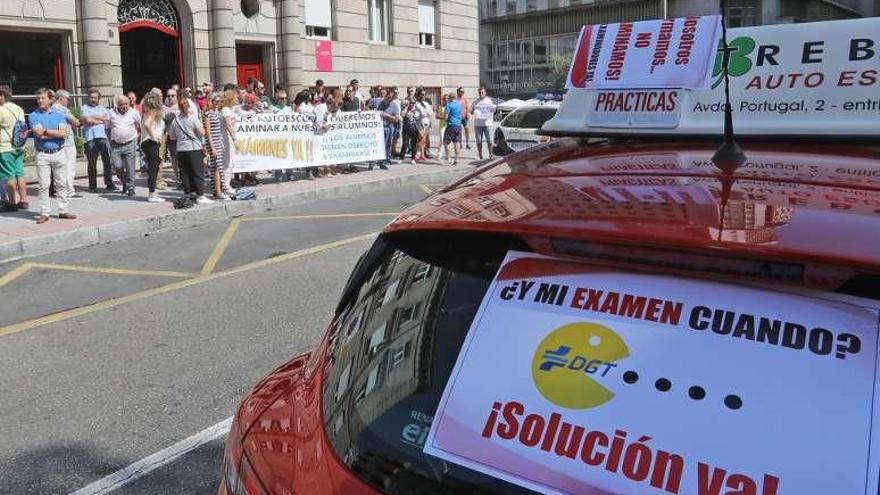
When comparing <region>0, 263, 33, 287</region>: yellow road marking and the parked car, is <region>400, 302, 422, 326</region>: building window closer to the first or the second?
<region>0, 263, 33, 287</region>: yellow road marking

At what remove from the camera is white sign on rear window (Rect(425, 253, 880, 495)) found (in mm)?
1192

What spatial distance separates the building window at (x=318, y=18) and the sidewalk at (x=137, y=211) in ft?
30.2

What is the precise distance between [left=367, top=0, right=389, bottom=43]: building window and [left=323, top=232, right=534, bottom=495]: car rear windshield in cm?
2530

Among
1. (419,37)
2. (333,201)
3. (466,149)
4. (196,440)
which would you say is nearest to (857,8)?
(419,37)

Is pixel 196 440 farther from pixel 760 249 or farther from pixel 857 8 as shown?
pixel 857 8

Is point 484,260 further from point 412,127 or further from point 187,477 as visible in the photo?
point 412,127

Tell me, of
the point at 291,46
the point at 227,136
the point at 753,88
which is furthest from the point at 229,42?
the point at 753,88

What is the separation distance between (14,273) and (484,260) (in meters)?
8.01

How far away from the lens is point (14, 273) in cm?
816

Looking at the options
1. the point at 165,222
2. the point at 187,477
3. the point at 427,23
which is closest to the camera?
the point at 187,477

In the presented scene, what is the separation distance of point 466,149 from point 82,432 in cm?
1941

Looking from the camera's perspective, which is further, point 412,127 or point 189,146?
point 412,127

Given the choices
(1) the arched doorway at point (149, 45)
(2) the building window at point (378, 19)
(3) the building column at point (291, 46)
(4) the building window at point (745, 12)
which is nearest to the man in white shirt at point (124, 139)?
(1) the arched doorway at point (149, 45)

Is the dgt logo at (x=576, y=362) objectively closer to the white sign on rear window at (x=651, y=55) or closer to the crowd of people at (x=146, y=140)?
the white sign on rear window at (x=651, y=55)
